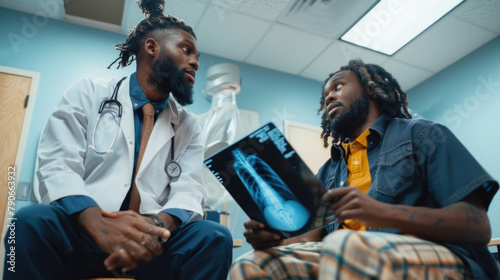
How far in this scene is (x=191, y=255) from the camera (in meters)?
0.97

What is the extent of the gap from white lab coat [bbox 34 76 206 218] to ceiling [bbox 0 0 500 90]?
1.55 meters

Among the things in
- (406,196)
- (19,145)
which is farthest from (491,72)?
(19,145)

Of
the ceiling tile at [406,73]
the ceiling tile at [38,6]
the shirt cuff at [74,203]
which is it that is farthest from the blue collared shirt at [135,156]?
the ceiling tile at [406,73]

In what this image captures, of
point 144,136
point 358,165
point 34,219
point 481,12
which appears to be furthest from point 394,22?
point 34,219

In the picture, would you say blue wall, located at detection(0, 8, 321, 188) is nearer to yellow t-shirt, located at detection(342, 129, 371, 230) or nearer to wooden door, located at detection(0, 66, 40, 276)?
wooden door, located at detection(0, 66, 40, 276)

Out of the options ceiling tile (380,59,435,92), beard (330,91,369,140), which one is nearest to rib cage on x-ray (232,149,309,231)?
beard (330,91,369,140)

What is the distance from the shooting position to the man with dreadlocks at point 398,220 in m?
0.62

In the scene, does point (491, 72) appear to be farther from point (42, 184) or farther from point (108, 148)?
point (42, 184)

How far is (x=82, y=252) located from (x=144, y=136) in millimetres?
453

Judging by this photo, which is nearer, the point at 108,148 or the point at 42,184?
the point at 42,184

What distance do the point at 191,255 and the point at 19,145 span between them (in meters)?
1.92

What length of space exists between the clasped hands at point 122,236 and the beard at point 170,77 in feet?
2.09

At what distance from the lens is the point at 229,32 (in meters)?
2.88

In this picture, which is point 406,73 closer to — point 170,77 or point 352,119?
point 352,119
